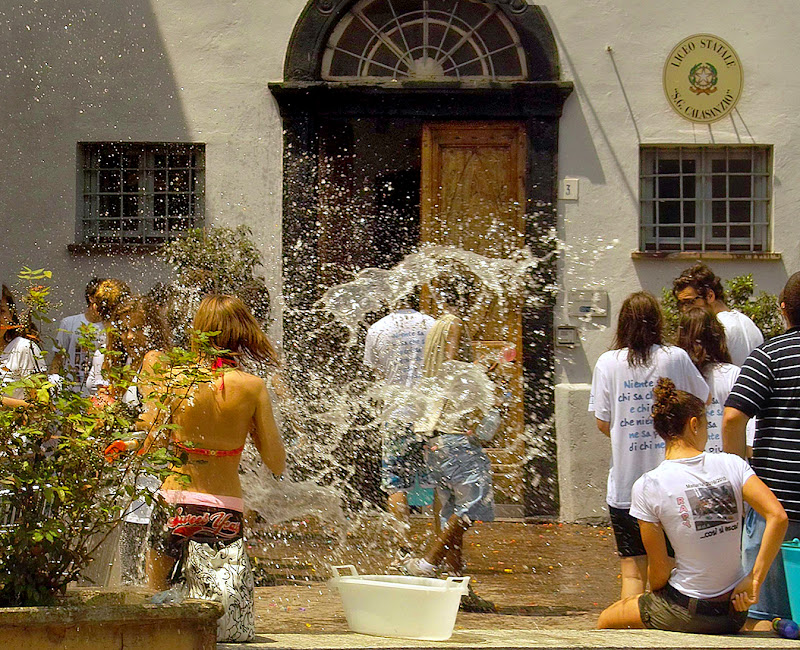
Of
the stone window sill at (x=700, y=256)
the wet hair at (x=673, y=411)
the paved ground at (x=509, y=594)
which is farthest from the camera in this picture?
the stone window sill at (x=700, y=256)

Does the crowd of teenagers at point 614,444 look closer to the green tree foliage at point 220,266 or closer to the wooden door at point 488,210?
the green tree foliage at point 220,266

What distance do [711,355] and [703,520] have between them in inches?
63.0

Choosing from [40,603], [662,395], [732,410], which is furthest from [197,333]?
[732,410]

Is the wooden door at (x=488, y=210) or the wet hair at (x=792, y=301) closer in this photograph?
the wet hair at (x=792, y=301)

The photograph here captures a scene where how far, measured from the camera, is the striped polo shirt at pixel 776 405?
5379mm

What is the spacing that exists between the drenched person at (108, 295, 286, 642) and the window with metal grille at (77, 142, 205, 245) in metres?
5.92

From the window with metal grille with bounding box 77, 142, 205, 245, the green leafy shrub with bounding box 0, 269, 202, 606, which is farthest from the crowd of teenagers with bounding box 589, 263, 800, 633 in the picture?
the window with metal grille with bounding box 77, 142, 205, 245

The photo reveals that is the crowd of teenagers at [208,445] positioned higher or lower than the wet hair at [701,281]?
lower

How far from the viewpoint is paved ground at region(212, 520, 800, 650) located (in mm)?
4602

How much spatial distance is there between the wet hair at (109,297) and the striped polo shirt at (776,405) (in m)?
3.59

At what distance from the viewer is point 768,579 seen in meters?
5.25

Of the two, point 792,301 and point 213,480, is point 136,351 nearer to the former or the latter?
point 213,480

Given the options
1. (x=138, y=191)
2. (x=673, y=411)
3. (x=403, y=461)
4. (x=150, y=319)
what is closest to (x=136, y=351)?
(x=150, y=319)

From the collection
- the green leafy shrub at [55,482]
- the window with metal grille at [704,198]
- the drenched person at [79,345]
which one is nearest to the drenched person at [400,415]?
the drenched person at [79,345]
